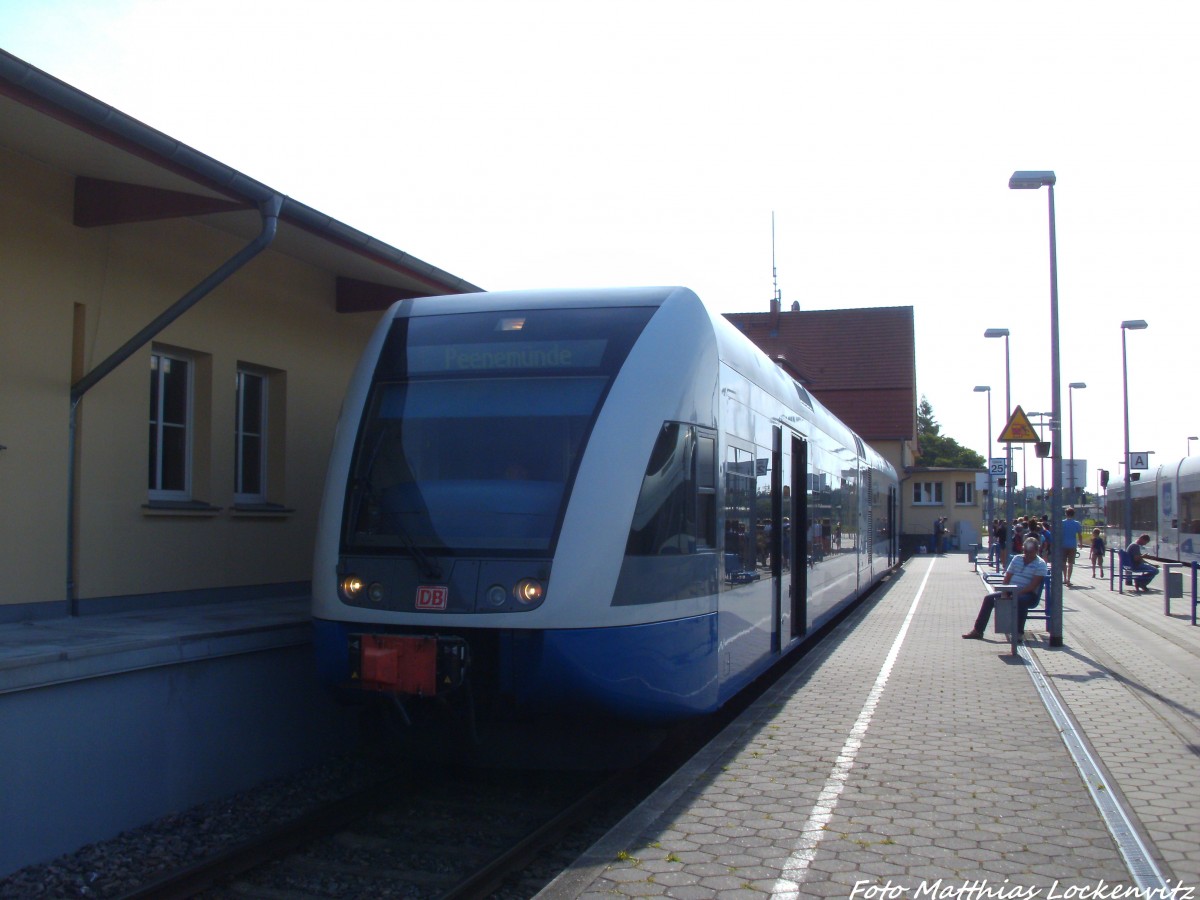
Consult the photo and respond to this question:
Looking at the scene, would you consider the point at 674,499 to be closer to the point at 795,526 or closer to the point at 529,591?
the point at 529,591

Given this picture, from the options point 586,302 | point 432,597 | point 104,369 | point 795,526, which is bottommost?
point 432,597

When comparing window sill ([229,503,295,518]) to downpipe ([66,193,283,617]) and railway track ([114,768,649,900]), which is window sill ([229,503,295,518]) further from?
railway track ([114,768,649,900])

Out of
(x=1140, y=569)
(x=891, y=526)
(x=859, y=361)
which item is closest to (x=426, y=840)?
(x=1140, y=569)

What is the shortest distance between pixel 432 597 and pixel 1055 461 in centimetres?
977

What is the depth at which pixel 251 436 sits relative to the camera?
11625 mm

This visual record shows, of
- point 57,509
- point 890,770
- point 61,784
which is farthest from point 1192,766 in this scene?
point 57,509

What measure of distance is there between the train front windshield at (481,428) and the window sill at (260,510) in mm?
3887

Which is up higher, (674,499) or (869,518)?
(674,499)

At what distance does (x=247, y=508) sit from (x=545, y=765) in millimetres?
4954

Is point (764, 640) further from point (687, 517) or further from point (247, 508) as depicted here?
point (247, 508)

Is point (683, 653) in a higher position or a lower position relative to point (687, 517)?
lower

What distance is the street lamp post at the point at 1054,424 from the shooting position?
13.5 m

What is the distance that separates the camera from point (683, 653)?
23.4 ft

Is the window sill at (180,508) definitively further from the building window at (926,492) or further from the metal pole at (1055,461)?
the building window at (926,492)
